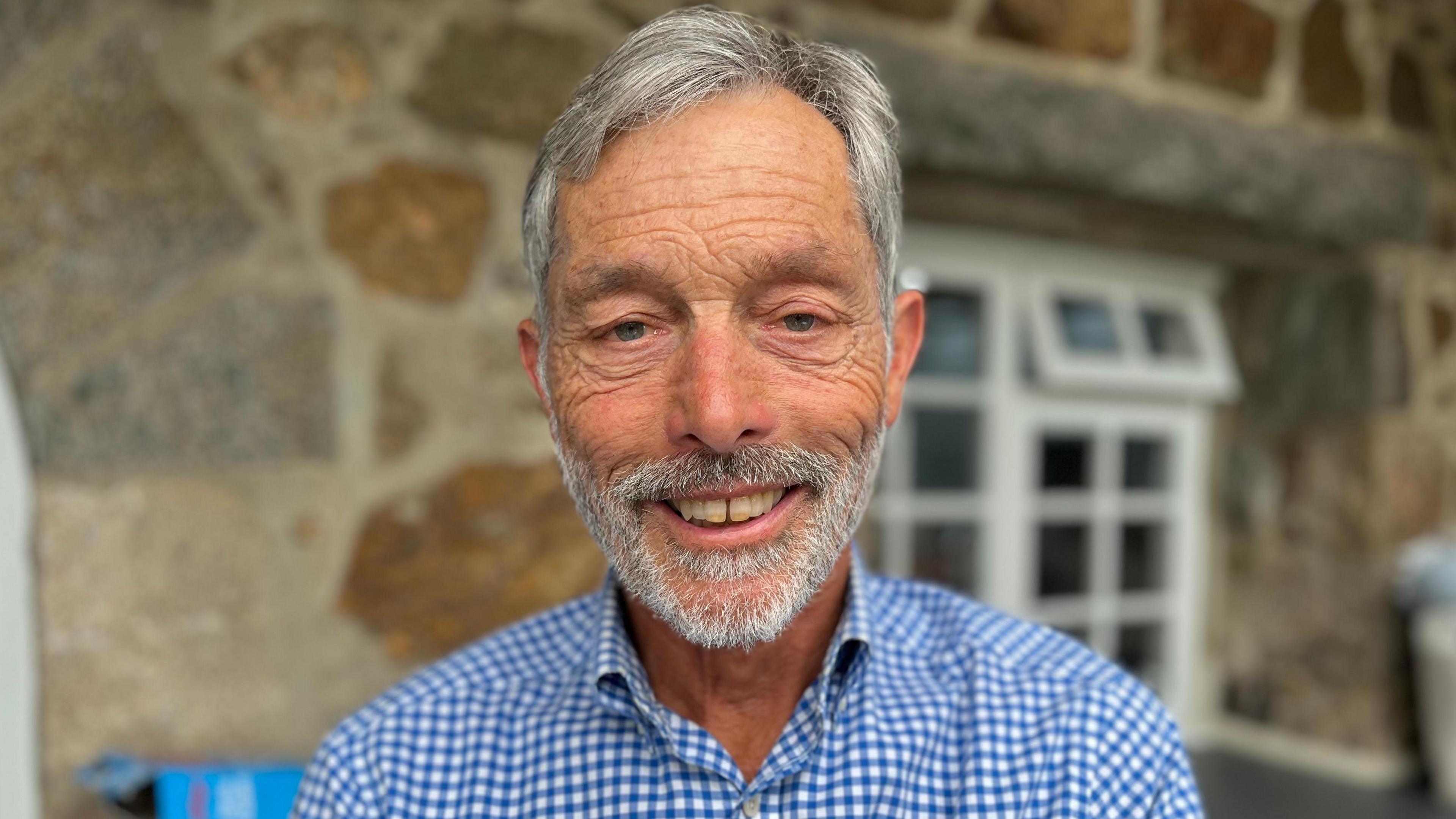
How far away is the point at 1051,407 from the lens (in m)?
2.67

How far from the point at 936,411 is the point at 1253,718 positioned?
1350mm

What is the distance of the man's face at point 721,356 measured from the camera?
2.91 feet

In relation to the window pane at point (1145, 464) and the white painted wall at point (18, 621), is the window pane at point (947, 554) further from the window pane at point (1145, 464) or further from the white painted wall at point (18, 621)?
the white painted wall at point (18, 621)

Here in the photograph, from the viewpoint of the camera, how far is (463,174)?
5.48 feet

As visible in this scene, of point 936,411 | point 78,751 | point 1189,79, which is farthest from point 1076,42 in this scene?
point 78,751

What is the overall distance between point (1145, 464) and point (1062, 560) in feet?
1.31

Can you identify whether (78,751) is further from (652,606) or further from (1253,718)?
(1253,718)

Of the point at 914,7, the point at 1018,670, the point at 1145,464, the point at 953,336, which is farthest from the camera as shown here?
the point at 1145,464

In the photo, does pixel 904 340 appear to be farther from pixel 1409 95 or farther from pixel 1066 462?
pixel 1409 95

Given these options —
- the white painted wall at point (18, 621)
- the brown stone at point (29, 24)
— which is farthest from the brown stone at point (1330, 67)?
the white painted wall at point (18, 621)

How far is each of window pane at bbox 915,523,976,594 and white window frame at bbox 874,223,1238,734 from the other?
2 centimetres

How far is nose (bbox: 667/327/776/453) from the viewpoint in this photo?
0.87 m

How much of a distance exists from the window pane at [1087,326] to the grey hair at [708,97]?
177 centimetres

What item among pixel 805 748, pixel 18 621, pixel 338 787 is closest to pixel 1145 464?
pixel 805 748
